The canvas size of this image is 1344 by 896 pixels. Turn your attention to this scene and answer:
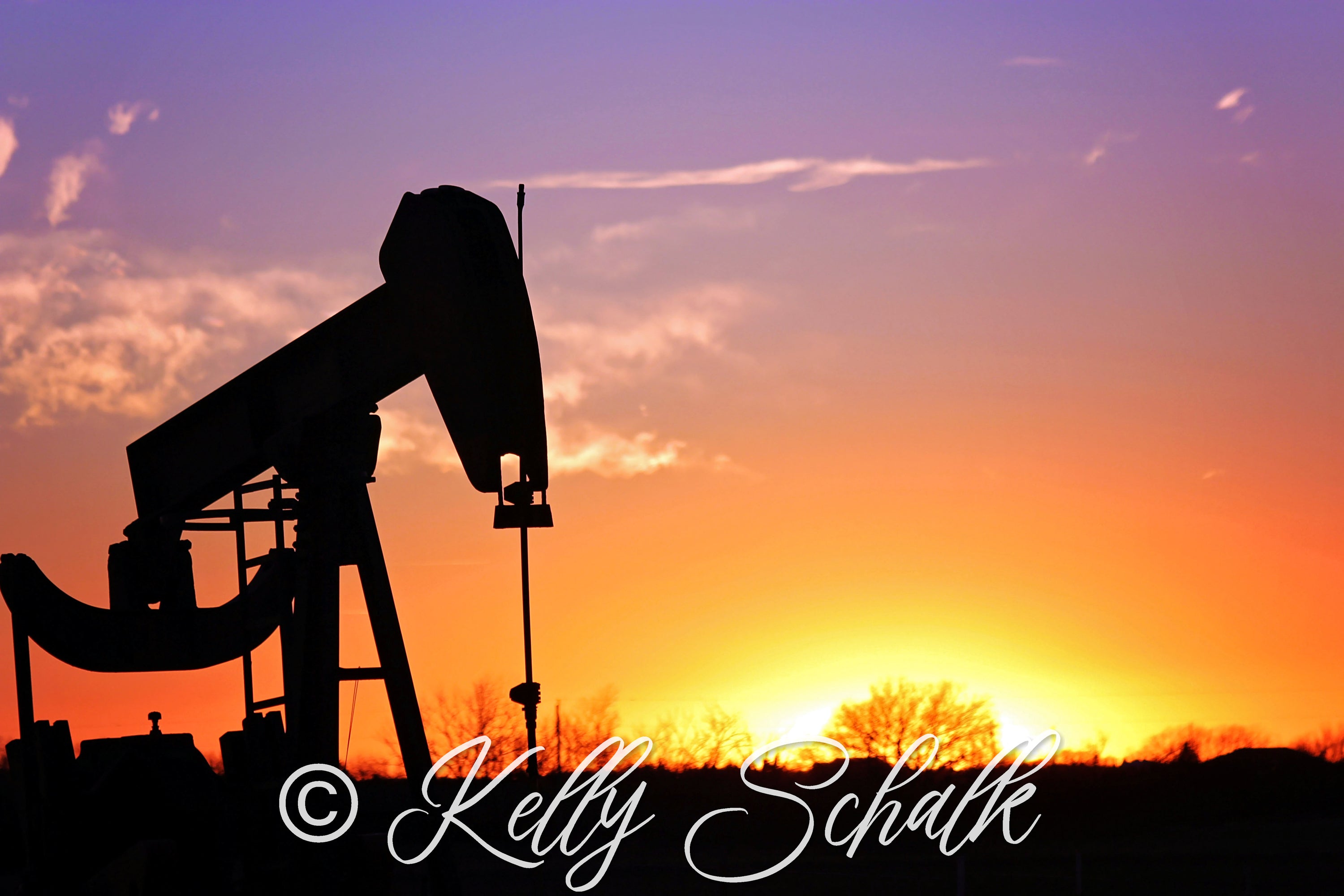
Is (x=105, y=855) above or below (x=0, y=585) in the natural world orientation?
below

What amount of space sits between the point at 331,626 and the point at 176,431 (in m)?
1.82

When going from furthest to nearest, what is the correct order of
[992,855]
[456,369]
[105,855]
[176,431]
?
[992,855]
[176,431]
[105,855]
[456,369]

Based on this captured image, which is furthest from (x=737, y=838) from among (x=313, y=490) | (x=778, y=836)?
(x=313, y=490)

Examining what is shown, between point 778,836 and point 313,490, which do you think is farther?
point 778,836

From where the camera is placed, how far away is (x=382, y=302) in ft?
25.2

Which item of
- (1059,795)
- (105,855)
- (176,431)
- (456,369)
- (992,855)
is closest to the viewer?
(456,369)

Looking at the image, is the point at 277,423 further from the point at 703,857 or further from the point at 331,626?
the point at 703,857

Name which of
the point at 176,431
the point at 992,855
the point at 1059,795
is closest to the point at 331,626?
the point at 176,431

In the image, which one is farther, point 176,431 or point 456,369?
point 176,431

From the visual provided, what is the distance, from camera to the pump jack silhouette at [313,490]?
731 centimetres

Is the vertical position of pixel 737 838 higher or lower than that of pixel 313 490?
lower

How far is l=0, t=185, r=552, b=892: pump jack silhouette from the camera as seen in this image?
7309mm

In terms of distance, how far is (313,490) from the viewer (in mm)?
7910

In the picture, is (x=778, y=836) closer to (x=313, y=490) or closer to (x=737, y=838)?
(x=737, y=838)
